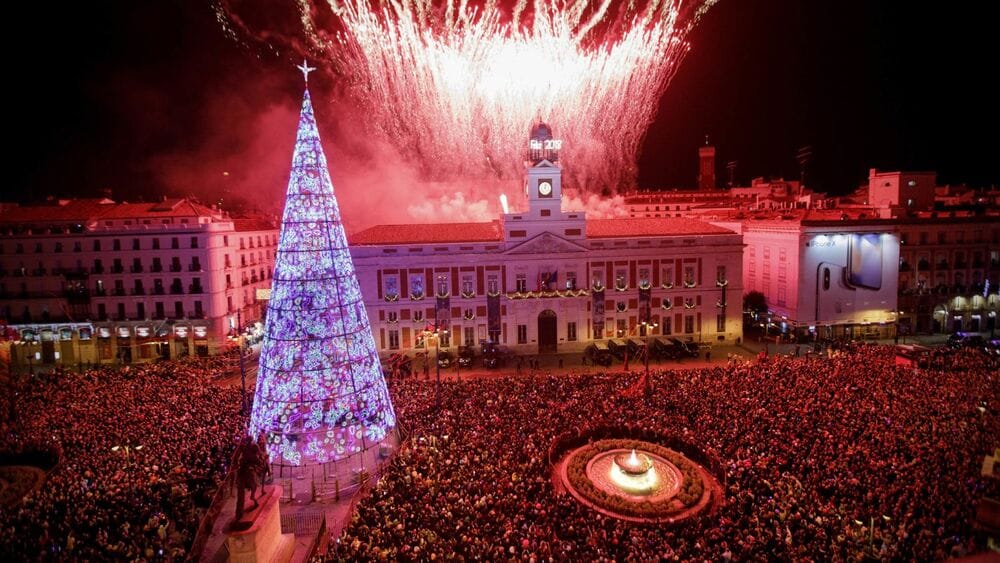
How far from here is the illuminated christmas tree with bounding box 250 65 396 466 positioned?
19953 mm

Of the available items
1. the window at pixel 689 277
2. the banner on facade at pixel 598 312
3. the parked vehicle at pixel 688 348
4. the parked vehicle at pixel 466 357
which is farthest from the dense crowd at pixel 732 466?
the window at pixel 689 277

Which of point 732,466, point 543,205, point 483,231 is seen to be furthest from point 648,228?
point 732,466

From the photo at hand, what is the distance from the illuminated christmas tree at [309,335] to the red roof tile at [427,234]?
2554 centimetres

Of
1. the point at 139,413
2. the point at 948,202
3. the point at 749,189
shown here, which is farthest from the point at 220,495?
the point at 749,189

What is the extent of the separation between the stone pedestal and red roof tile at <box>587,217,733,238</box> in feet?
119

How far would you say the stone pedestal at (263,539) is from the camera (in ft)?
48.0

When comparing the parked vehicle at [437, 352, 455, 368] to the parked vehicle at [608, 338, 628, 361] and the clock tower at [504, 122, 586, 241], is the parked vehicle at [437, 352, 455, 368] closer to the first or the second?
the clock tower at [504, 122, 586, 241]

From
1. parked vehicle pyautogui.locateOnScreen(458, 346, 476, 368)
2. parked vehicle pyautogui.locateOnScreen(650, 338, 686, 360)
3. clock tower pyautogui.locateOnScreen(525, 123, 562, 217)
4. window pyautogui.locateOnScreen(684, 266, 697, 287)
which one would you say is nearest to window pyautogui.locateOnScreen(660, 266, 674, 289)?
window pyautogui.locateOnScreen(684, 266, 697, 287)

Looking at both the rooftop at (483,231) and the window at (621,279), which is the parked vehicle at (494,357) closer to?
the rooftop at (483,231)

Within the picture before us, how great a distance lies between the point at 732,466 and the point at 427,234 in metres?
33.1

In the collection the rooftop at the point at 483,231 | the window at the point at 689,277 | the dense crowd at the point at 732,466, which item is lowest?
the dense crowd at the point at 732,466

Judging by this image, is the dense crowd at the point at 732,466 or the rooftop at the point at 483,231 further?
the rooftop at the point at 483,231

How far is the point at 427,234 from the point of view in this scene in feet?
156

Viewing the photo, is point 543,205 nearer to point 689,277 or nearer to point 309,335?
point 689,277
